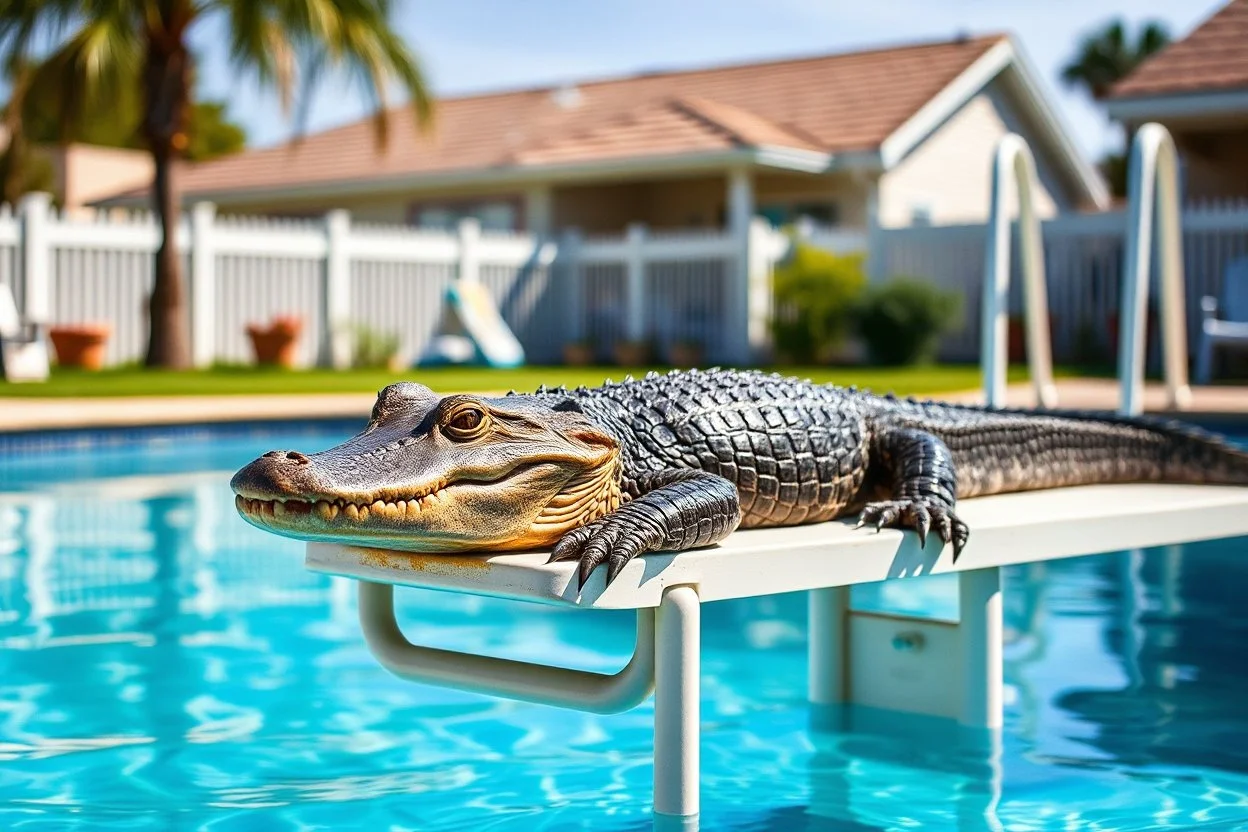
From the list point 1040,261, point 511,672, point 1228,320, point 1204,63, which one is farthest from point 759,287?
point 511,672

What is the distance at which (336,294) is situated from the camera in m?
20.0

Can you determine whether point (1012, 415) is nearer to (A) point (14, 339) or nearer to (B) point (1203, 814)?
(B) point (1203, 814)

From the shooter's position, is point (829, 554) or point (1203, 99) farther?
point (1203, 99)

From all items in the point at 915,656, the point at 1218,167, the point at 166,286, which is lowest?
the point at 915,656

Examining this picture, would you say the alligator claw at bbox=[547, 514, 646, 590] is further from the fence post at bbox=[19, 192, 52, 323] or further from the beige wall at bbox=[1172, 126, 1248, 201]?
the beige wall at bbox=[1172, 126, 1248, 201]

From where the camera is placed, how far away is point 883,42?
2464 centimetres

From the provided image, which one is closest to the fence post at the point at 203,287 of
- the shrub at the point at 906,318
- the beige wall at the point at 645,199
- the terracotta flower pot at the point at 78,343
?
the terracotta flower pot at the point at 78,343

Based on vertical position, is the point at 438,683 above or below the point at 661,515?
below

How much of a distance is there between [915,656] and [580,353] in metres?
17.9

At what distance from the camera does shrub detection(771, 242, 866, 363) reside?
60.5ft

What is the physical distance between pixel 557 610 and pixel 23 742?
7.34 ft

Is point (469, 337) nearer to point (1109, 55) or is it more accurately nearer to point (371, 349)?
point (371, 349)

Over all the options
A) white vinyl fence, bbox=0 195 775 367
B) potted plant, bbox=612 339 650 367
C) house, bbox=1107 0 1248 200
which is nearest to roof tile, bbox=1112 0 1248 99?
house, bbox=1107 0 1248 200

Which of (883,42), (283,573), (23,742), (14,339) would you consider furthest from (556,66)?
(23,742)
